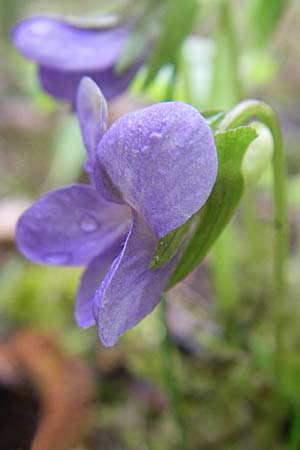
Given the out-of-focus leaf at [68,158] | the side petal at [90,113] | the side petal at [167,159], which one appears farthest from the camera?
the out-of-focus leaf at [68,158]

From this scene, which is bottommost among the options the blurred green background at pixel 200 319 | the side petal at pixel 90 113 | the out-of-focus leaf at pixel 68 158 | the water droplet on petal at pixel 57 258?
the out-of-focus leaf at pixel 68 158

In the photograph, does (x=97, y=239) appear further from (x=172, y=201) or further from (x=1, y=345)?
(x=1, y=345)

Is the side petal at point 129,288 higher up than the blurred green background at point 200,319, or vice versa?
the side petal at point 129,288

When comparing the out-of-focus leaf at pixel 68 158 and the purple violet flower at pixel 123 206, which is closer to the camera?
the purple violet flower at pixel 123 206

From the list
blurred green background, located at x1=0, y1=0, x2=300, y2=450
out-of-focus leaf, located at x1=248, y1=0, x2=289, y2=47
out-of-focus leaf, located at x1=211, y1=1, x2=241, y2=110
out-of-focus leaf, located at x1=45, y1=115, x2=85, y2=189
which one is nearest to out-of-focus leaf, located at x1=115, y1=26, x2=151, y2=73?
blurred green background, located at x1=0, y1=0, x2=300, y2=450

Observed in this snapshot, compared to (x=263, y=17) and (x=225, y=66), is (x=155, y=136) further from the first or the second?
(x=263, y=17)

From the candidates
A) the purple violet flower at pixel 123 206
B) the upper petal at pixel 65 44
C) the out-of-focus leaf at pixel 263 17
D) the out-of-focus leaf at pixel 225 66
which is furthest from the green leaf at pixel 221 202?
the out-of-focus leaf at pixel 263 17

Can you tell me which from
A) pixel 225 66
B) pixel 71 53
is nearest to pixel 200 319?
pixel 225 66

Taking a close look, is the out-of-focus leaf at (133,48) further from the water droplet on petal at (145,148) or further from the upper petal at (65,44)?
the water droplet on petal at (145,148)
